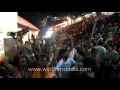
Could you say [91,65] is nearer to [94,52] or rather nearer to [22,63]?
[94,52]

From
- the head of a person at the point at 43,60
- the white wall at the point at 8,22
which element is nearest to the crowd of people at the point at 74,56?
the head of a person at the point at 43,60

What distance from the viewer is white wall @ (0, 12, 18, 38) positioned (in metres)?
5.24

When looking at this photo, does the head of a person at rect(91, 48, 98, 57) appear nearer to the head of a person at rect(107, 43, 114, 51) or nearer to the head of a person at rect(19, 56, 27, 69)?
the head of a person at rect(107, 43, 114, 51)

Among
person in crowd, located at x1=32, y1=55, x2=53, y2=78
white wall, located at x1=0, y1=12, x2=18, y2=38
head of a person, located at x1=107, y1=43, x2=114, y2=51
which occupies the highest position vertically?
white wall, located at x1=0, y1=12, x2=18, y2=38

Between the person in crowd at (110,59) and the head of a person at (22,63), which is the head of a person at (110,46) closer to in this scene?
the person in crowd at (110,59)

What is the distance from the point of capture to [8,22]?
5258mm

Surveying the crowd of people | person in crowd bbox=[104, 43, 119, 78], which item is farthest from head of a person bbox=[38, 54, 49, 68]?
person in crowd bbox=[104, 43, 119, 78]

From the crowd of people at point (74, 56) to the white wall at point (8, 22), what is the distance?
29 cm

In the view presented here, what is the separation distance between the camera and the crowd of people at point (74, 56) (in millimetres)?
5172

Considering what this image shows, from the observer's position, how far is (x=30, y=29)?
5270 millimetres
